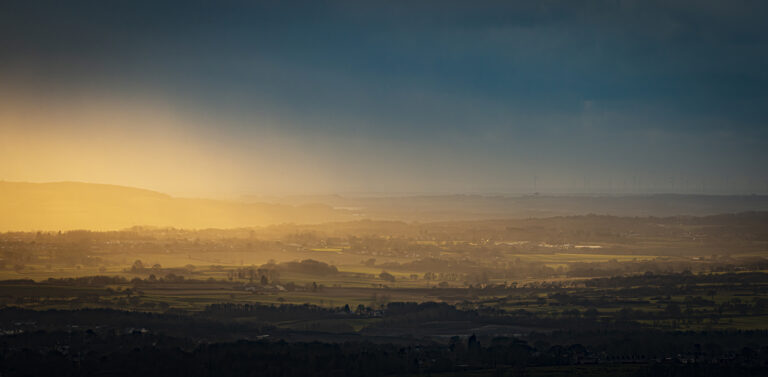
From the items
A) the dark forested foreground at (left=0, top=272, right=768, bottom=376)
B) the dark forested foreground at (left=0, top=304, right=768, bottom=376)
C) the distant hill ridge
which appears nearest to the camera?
the dark forested foreground at (left=0, top=304, right=768, bottom=376)

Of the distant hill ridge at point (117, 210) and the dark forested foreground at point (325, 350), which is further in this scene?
the distant hill ridge at point (117, 210)

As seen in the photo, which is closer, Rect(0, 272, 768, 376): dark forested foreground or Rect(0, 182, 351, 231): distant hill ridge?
Rect(0, 272, 768, 376): dark forested foreground

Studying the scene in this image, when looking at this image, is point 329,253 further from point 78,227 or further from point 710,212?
point 710,212

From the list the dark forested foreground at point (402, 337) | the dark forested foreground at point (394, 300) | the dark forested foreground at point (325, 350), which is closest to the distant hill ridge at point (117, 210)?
the dark forested foreground at point (394, 300)

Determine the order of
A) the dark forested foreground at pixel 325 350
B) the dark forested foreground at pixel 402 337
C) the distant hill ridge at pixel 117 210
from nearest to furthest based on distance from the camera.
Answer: the dark forested foreground at pixel 325 350, the dark forested foreground at pixel 402 337, the distant hill ridge at pixel 117 210

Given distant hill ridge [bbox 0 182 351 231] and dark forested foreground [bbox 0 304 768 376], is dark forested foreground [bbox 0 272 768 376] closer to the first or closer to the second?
dark forested foreground [bbox 0 304 768 376]

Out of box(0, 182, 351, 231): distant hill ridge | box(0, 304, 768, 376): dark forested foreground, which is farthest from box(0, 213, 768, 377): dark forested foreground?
box(0, 182, 351, 231): distant hill ridge

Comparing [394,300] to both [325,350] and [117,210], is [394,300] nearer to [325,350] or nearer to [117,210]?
[325,350]

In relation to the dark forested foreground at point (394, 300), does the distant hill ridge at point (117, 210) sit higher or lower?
higher

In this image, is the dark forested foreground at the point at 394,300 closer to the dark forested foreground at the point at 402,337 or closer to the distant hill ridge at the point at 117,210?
the dark forested foreground at the point at 402,337

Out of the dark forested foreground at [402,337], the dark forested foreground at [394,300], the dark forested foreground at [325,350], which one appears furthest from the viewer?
the dark forested foreground at [394,300]

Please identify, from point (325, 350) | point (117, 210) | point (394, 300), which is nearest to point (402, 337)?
point (325, 350)
